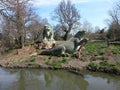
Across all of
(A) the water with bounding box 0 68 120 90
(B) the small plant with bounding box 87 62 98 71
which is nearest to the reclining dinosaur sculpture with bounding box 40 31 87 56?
(B) the small plant with bounding box 87 62 98 71

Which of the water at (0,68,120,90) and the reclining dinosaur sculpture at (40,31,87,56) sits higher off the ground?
the reclining dinosaur sculpture at (40,31,87,56)

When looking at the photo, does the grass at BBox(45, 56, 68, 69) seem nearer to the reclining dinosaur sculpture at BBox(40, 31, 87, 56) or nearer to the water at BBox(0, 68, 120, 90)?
the water at BBox(0, 68, 120, 90)

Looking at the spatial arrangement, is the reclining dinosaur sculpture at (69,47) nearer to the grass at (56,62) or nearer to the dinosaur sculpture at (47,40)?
the grass at (56,62)

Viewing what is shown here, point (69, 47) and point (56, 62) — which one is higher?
point (69, 47)

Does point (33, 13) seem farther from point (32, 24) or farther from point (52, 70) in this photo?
point (52, 70)

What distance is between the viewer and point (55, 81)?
15.3 meters

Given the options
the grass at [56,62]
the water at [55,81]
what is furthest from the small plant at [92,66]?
the grass at [56,62]

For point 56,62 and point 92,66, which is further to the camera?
point 56,62

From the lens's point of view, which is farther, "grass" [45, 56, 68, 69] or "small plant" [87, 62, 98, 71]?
"grass" [45, 56, 68, 69]

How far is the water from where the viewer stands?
13.6 m

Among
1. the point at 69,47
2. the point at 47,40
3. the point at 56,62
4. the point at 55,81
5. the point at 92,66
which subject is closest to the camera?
the point at 55,81

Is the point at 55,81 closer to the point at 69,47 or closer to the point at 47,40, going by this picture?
the point at 69,47

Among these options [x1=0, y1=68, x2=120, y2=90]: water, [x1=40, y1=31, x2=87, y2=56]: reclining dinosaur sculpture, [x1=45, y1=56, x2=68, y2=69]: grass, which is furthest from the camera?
[x1=40, y1=31, x2=87, y2=56]: reclining dinosaur sculpture

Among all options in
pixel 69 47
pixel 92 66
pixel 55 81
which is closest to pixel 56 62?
pixel 69 47
